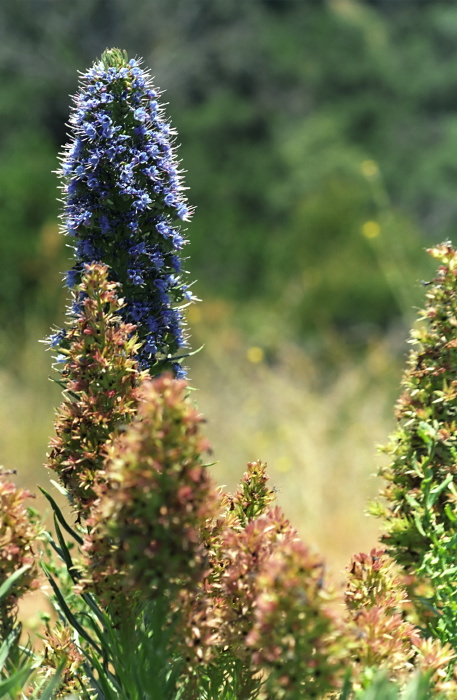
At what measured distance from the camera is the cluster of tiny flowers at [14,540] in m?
1.95

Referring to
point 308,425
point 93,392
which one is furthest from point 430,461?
point 308,425

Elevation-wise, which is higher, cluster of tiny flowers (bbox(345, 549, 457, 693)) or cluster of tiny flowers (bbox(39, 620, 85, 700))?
cluster of tiny flowers (bbox(345, 549, 457, 693))

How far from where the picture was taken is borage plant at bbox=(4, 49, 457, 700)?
5.28ft

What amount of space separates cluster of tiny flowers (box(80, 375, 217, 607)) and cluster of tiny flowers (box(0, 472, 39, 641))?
39 cm

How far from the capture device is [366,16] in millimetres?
27750

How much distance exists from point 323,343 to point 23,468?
225 inches

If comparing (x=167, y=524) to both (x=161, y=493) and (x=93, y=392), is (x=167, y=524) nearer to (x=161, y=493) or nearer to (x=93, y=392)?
(x=161, y=493)

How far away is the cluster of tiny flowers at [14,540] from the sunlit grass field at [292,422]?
4950 mm

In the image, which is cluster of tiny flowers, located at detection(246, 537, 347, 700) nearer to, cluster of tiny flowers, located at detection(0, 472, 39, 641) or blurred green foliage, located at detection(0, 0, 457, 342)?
cluster of tiny flowers, located at detection(0, 472, 39, 641)

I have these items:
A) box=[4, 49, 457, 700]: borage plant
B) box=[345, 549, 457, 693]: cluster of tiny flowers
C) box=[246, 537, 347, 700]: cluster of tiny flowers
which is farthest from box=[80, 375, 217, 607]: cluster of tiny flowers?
box=[345, 549, 457, 693]: cluster of tiny flowers

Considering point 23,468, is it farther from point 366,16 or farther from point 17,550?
point 366,16

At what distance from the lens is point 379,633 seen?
189 centimetres

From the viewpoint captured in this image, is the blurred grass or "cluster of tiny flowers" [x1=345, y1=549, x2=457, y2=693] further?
the blurred grass

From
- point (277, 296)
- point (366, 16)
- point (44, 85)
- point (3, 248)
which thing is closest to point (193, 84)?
point (44, 85)
